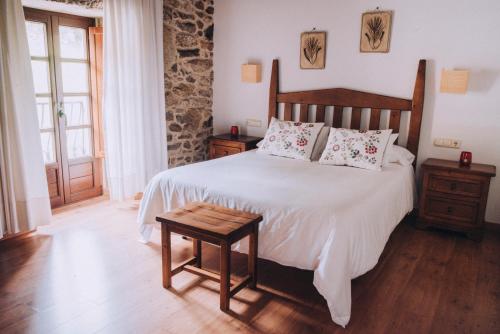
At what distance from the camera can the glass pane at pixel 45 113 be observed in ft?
13.0

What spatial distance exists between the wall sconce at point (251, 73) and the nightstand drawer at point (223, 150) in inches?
33.1

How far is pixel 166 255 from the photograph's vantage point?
8.40ft

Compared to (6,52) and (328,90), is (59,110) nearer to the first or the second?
(6,52)

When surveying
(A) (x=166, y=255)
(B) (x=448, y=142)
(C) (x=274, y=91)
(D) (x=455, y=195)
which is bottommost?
(A) (x=166, y=255)

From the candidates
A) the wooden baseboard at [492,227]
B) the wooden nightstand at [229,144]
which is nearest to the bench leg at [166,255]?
the wooden nightstand at [229,144]

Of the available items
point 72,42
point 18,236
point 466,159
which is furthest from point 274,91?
point 18,236

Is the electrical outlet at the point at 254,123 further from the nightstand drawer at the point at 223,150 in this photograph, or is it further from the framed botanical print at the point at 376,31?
the framed botanical print at the point at 376,31

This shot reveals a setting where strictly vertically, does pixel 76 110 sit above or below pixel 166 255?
above

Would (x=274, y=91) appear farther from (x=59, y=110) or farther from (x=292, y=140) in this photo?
(x=59, y=110)

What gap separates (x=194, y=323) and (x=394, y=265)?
64.1 inches

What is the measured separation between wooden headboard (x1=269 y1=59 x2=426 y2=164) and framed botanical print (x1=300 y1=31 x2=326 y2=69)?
11.5 inches

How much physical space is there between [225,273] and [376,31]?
287 cm

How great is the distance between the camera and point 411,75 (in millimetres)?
3826

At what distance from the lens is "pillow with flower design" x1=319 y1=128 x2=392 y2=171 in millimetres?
3510
